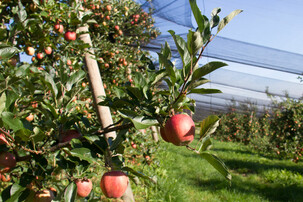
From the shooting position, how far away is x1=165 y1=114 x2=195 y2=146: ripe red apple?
1.75 ft

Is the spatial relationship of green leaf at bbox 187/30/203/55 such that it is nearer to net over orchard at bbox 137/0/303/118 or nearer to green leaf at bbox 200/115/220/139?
green leaf at bbox 200/115/220/139

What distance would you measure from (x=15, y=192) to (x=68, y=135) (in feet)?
0.65

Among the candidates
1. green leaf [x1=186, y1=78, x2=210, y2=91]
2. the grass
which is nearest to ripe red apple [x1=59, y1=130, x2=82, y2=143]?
green leaf [x1=186, y1=78, x2=210, y2=91]

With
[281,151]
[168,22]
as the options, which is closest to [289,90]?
[281,151]

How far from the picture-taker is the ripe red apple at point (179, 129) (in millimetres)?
534

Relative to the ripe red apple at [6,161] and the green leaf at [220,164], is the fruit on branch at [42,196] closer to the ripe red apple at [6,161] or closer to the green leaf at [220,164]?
the ripe red apple at [6,161]

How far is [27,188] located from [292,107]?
6.57 m

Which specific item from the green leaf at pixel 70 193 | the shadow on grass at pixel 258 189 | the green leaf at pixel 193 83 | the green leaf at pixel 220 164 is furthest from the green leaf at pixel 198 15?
the shadow on grass at pixel 258 189

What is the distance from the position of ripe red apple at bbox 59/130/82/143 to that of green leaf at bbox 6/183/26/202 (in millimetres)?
165

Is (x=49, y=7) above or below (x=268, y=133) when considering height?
above

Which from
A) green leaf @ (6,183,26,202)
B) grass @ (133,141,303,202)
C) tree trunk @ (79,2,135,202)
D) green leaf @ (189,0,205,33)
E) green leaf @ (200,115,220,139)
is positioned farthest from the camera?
grass @ (133,141,303,202)

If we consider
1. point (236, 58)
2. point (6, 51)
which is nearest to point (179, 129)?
point (6, 51)

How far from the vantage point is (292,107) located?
608 centimetres

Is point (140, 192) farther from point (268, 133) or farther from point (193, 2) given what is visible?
point (268, 133)
